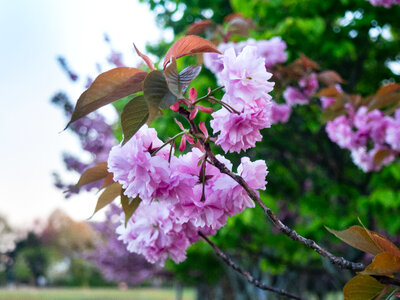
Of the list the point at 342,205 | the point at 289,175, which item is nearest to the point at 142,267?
the point at 289,175

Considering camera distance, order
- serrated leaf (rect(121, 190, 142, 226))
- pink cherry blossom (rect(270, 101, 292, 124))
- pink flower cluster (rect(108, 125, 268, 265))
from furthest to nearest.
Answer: pink cherry blossom (rect(270, 101, 292, 124)) < serrated leaf (rect(121, 190, 142, 226)) < pink flower cluster (rect(108, 125, 268, 265))

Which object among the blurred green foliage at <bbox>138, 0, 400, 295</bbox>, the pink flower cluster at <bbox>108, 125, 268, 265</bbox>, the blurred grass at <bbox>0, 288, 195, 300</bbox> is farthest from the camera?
the blurred grass at <bbox>0, 288, 195, 300</bbox>

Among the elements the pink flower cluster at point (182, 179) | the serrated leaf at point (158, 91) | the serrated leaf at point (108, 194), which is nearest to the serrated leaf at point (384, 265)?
the pink flower cluster at point (182, 179)

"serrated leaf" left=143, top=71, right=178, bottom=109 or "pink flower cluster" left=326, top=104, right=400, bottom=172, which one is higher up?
"serrated leaf" left=143, top=71, right=178, bottom=109

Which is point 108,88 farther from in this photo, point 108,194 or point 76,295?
point 76,295

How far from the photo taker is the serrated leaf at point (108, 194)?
112 cm

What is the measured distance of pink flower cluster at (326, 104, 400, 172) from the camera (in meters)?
2.57

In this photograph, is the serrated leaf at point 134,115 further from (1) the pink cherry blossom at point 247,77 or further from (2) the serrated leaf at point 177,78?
(1) the pink cherry blossom at point 247,77

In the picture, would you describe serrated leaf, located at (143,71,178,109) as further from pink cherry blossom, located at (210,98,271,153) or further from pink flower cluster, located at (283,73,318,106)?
pink flower cluster, located at (283,73,318,106)

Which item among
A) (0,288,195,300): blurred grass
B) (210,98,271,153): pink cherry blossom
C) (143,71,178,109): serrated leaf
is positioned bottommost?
(0,288,195,300): blurred grass

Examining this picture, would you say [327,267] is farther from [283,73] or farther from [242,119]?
[242,119]

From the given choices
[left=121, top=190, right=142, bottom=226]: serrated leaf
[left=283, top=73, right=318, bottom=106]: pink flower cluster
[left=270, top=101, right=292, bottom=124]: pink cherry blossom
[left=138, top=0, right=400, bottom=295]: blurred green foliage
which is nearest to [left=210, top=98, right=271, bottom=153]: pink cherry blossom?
[left=121, top=190, right=142, bottom=226]: serrated leaf

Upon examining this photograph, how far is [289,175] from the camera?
630cm

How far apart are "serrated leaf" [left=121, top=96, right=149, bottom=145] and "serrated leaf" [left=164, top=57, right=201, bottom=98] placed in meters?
0.08
